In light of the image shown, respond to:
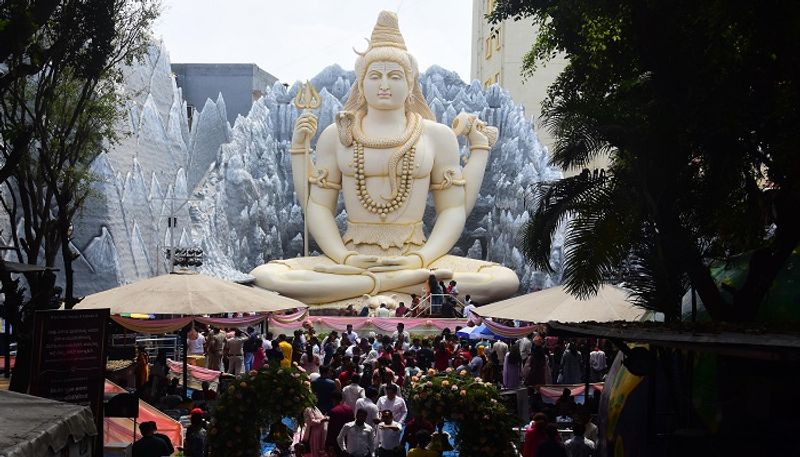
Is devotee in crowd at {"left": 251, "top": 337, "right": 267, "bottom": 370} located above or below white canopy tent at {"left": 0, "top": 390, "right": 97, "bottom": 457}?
below

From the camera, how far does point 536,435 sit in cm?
918

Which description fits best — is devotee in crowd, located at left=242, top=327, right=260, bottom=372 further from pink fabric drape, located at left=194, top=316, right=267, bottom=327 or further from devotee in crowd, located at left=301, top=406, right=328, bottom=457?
devotee in crowd, located at left=301, top=406, right=328, bottom=457

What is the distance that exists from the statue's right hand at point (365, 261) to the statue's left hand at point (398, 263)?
120 mm

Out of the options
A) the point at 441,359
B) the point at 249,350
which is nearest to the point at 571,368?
the point at 441,359

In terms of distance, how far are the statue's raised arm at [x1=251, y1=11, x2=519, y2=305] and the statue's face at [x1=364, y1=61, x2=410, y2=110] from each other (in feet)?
0.08

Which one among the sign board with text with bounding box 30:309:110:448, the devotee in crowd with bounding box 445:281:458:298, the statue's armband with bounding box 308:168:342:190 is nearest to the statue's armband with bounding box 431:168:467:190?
the statue's armband with bounding box 308:168:342:190

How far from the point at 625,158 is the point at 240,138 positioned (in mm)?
27201

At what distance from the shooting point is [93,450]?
842 centimetres

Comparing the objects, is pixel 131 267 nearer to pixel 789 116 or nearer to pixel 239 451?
pixel 239 451

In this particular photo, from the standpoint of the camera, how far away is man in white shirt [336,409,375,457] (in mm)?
9336

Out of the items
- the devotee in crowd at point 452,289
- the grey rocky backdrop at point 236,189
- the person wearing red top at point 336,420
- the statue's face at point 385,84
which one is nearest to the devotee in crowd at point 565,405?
the person wearing red top at point 336,420

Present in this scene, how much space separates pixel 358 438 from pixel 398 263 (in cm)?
1769

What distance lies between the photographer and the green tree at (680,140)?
318 inches

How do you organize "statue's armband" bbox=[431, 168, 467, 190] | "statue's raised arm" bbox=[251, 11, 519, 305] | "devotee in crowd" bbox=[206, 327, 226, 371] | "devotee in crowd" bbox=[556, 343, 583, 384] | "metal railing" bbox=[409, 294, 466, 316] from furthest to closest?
"statue's armband" bbox=[431, 168, 467, 190]
"statue's raised arm" bbox=[251, 11, 519, 305]
"metal railing" bbox=[409, 294, 466, 316]
"devotee in crowd" bbox=[206, 327, 226, 371]
"devotee in crowd" bbox=[556, 343, 583, 384]
